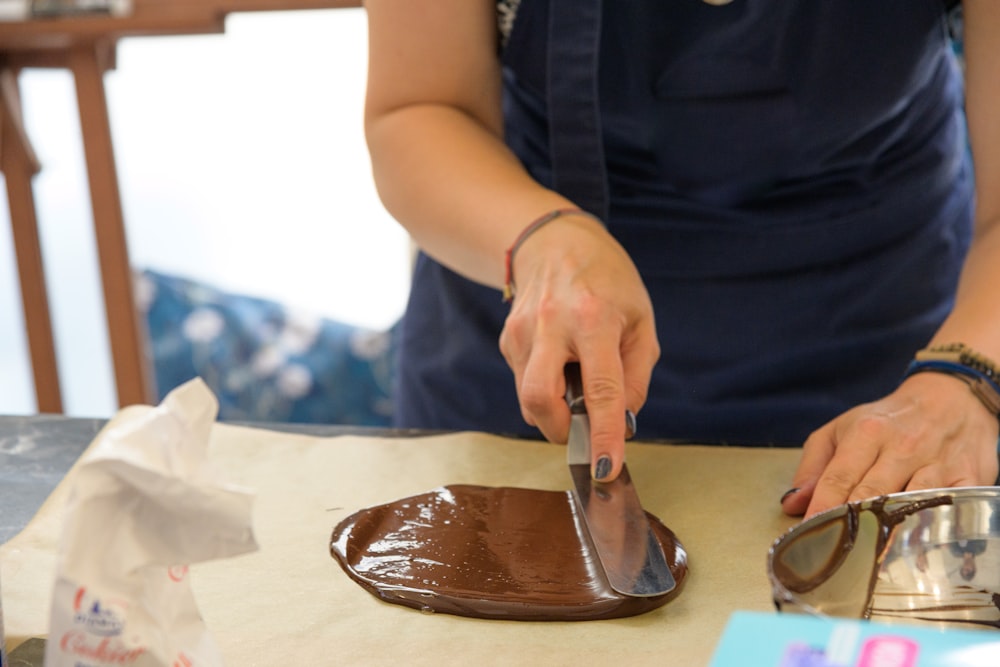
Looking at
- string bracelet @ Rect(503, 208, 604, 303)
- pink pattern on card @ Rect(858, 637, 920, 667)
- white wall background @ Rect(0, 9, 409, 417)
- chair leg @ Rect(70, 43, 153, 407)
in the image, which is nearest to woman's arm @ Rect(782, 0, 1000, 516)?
string bracelet @ Rect(503, 208, 604, 303)

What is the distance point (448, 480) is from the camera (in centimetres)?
106

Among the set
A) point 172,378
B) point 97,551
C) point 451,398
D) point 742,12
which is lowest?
point 172,378

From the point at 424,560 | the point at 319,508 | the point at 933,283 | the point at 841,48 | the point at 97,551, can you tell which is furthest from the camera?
the point at 933,283

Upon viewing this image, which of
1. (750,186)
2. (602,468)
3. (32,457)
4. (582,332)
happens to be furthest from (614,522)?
(32,457)

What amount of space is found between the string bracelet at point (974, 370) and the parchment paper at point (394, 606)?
0.18 m

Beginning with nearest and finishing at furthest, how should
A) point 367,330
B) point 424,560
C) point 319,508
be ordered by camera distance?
point 424,560, point 319,508, point 367,330

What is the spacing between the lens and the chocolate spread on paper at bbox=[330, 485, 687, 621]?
0.81 meters

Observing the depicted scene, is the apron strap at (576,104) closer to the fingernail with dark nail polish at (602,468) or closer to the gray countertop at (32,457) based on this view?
the fingernail with dark nail polish at (602,468)

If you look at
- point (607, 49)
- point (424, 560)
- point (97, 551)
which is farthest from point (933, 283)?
point (97, 551)

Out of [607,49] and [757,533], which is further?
[607,49]

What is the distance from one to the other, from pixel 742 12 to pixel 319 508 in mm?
661

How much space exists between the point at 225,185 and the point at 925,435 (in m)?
2.15

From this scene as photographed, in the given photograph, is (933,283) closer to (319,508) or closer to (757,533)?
(757,533)

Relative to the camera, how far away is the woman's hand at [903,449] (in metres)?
0.91
